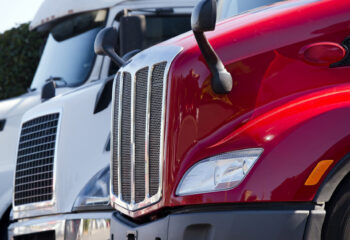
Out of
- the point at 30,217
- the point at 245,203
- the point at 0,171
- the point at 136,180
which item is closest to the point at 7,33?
the point at 0,171

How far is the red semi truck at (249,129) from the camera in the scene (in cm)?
392

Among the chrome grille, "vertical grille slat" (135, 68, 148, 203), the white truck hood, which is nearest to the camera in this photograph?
"vertical grille slat" (135, 68, 148, 203)

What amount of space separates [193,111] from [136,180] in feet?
2.30

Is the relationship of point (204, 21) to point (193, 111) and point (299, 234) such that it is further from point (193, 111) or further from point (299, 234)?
point (299, 234)

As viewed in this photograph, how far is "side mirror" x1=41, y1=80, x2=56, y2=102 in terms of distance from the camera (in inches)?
301

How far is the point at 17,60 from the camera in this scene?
13148 millimetres

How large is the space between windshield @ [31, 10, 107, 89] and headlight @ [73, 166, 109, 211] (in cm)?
192

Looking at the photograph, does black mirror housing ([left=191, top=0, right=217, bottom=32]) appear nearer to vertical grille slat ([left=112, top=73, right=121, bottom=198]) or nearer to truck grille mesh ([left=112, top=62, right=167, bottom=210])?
truck grille mesh ([left=112, top=62, right=167, bottom=210])

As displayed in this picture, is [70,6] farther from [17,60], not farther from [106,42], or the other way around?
[17,60]

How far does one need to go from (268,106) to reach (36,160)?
3.09 metres

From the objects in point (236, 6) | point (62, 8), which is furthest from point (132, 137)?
point (62, 8)

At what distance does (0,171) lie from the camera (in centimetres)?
795

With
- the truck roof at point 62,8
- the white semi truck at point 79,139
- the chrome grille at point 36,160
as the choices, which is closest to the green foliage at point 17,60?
the truck roof at point 62,8

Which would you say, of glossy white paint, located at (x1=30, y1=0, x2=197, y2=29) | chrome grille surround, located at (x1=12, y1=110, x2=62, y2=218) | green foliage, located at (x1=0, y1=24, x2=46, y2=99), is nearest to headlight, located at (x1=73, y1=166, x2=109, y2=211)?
chrome grille surround, located at (x1=12, y1=110, x2=62, y2=218)
